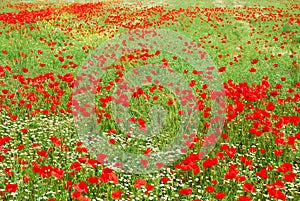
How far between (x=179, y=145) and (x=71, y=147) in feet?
5.14

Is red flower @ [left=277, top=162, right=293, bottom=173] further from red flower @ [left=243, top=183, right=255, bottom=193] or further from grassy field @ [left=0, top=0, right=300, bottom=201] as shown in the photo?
red flower @ [left=243, top=183, right=255, bottom=193]

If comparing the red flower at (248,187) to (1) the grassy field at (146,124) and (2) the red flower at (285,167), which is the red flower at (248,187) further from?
(2) the red flower at (285,167)

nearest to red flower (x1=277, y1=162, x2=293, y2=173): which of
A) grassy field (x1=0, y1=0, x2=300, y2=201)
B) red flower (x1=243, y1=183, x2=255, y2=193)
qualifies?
grassy field (x1=0, y1=0, x2=300, y2=201)

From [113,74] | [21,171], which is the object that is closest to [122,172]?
[21,171]

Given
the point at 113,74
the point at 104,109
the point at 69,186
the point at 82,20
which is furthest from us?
the point at 82,20

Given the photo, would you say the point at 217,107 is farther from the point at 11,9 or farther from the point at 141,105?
the point at 11,9

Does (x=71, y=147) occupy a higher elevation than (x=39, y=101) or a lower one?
lower

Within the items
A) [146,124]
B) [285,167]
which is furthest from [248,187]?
[146,124]

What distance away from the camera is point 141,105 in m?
6.93

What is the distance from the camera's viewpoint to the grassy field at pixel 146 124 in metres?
4.23

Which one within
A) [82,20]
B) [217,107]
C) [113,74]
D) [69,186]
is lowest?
[69,186]

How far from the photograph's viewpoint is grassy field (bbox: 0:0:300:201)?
423 centimetres

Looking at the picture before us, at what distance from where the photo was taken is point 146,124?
6.18 m

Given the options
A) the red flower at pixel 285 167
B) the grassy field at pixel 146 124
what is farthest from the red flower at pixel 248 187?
the red flower at pixel 285 167
